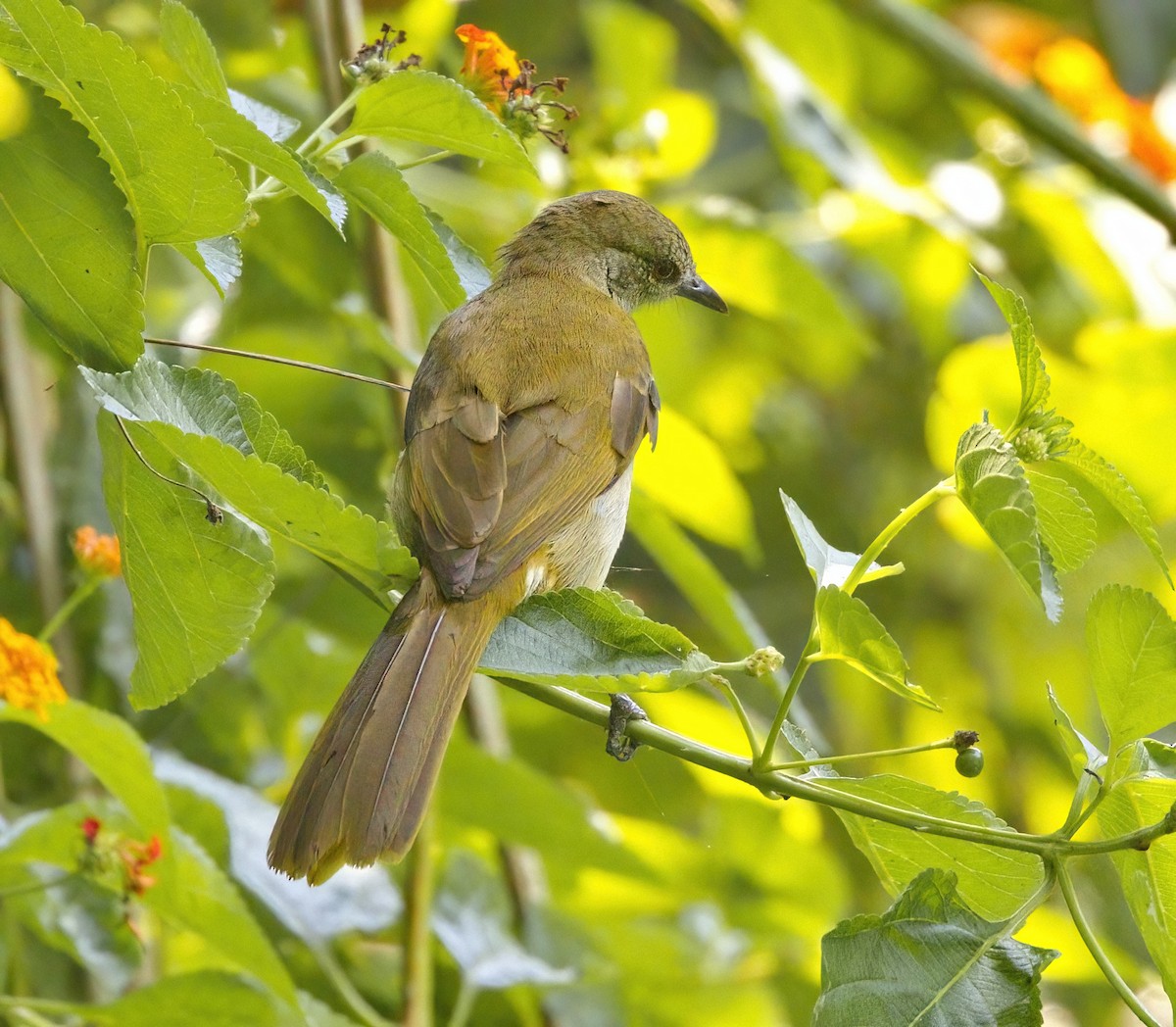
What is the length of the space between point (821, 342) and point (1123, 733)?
327cm

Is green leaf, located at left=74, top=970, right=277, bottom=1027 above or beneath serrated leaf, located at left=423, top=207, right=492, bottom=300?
beneath

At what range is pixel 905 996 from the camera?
1582 millimetres

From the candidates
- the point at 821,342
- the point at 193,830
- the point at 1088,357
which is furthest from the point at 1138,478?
the point at 193,830

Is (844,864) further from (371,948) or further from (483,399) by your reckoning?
(483,399)

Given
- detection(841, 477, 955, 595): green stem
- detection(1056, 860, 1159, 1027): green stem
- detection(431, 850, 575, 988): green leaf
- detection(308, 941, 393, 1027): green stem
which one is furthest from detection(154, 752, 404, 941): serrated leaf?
detection(1056, 860, 1159, 1027): green stem

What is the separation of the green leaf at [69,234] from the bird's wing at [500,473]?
2.07 feet

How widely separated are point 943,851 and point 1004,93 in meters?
2.74

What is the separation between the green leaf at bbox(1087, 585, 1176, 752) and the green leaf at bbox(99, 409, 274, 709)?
91cm

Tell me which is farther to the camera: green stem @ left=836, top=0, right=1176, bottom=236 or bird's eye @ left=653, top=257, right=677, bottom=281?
green stem @ left=836, top=0, right=1176, bottom=236

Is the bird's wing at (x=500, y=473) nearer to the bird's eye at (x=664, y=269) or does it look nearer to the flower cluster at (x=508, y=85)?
the flower cluster at (x=508, y=85)

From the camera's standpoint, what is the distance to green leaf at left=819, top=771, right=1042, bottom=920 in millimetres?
1631

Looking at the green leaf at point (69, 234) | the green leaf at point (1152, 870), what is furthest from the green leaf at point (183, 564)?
the green leaf at point (1152, 870)

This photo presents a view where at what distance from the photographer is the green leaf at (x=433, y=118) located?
1740 mm

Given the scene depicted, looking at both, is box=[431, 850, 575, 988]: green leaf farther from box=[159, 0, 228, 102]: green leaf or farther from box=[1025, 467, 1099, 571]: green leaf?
box=[159, 0, 228, 102]: green leaf
